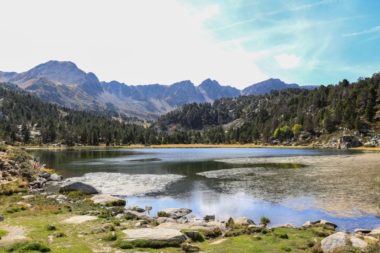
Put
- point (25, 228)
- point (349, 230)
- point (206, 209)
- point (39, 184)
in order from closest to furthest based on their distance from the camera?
point (25, 228) < point (349, 230) < point (206, 209) < point (39, 184)

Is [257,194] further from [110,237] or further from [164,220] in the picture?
[110,237]

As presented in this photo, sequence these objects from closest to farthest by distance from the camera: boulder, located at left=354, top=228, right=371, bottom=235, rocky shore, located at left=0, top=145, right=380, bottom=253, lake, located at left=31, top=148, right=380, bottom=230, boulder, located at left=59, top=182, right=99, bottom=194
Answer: rocky shore, located at left=0, top=145, right=380, bottom=253
boulder, located at left=354, top=228, right=371, bottom=235
lake, located at left=31, top=148, right=380, bottom=230
boulder, located at left=59, top=182, right=99, bottom=194

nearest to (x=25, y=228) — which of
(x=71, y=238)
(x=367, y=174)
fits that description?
(x=71, y=238)

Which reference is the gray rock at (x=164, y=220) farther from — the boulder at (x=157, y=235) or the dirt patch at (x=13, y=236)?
the dirt patch at (x=13, y=236)

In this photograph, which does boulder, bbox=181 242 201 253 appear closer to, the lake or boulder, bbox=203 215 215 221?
boulder, bbox=203 215 215 221

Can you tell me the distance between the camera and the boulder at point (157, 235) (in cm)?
2902

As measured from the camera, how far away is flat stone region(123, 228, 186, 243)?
1145 inches

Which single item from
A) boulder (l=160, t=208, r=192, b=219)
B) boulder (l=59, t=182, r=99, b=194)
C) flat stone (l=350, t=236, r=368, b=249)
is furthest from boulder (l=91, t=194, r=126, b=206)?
flat stone (l=350, t=236, r=368, b=249)

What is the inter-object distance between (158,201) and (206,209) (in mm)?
9675

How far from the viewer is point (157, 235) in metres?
29.5

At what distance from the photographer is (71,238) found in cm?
3028

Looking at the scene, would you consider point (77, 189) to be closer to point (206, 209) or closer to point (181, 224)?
point (206, 209)

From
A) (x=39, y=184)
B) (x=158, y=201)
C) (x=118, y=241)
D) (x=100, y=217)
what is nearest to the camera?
(x=118, y=241)

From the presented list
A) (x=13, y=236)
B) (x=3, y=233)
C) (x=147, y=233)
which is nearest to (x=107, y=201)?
(x=3, y=233)
